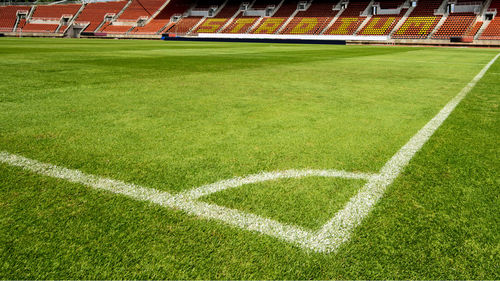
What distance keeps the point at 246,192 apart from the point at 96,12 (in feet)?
190

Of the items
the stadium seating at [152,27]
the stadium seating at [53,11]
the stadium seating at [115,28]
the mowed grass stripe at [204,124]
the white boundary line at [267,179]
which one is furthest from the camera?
the stadium seating at [53,11]

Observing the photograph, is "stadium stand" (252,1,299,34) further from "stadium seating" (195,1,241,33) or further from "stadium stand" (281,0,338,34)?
"stadium seating" (195,1,241,33)

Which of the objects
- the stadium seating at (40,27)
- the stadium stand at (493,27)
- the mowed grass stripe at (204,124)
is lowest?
the stadium stand at (493,27)

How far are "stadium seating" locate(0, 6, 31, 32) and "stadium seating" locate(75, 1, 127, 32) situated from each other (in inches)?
306

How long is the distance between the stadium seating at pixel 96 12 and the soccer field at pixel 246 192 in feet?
169

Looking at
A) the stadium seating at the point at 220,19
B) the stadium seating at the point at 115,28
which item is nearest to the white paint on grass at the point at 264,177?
the stadium seating at the point at 220,19

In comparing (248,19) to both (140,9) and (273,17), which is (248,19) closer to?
(273,17)

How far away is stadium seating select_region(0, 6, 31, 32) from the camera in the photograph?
152 ft

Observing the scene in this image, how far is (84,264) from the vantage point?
139 centimetres

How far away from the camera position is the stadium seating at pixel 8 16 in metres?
46.2

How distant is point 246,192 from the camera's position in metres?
2.01

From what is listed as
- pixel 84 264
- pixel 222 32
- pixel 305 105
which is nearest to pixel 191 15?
pixel 222 32

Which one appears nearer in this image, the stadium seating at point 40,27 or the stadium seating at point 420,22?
the stadium seating at point 420,22

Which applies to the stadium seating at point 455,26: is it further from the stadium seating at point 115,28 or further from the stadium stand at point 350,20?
the stadium seating at point 115,28
